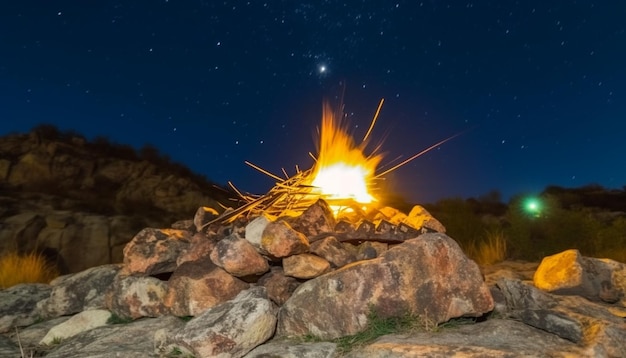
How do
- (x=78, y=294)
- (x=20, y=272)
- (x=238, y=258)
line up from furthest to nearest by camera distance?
(x=20, y=272) → (x=78, y=294) → (x=238, y=258)

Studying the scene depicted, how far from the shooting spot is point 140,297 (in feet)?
17.8

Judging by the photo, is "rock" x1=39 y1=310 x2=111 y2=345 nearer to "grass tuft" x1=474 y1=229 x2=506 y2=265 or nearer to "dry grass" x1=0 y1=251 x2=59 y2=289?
"dry grass" x1=0 y1=251 x2=59 y2=289

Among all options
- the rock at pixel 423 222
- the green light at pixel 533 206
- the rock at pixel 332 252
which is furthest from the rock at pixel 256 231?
the green light at pixel 533 206

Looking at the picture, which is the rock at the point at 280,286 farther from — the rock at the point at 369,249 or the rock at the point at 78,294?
the rock at the point at 78,294

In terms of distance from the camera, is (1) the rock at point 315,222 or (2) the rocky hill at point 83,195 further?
(2) the rocky hill at point 83,195

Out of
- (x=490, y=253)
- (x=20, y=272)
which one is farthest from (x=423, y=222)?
(x=20, y=272)

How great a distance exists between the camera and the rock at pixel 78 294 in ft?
20.7

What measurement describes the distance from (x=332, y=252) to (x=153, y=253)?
249cm

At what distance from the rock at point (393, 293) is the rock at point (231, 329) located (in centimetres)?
35

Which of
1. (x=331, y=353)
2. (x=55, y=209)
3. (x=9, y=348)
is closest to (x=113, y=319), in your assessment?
(x=9, y=348)

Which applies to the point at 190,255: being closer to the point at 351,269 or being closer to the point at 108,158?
the point at 351,269

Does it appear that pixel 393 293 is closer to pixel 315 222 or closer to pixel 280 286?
pixel 280 286

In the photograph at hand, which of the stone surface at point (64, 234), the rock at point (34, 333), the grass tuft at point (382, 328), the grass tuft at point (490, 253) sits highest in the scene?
the stone surface at point (64, 234)

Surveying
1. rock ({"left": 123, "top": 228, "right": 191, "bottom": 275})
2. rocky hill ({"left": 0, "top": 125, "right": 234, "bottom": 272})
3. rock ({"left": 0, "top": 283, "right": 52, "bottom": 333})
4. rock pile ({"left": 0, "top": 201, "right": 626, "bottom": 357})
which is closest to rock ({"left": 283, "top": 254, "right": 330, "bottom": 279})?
rock pile ({"left": 0, "top": 201, "right": 626, "bottom": 357})
